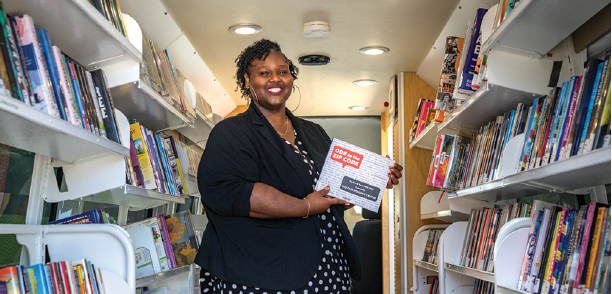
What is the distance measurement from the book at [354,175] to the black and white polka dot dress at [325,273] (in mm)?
83

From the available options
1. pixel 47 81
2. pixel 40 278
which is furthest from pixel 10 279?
pixel 47 81

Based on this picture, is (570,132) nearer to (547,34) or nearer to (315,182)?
(547,34)

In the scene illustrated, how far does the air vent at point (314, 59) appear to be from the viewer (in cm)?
434

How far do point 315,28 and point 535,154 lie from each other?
6.85 feet

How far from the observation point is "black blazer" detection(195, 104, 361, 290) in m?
1.71

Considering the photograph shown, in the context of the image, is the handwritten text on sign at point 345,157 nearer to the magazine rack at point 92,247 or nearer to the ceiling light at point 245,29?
the magazine rack at point 92,247

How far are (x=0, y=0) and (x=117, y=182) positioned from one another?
69 centimetres

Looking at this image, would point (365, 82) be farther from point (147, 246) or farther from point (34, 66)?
point (34, 66)

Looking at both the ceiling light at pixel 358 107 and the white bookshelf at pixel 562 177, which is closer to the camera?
the white bookshelf at pixel 562 177

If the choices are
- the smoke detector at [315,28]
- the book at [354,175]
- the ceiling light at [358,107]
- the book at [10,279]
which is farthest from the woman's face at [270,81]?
the ceiling light at [358,107]

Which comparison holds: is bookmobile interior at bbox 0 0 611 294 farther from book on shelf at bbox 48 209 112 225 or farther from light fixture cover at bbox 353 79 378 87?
light fixture cover at bbox 353 79 378 87

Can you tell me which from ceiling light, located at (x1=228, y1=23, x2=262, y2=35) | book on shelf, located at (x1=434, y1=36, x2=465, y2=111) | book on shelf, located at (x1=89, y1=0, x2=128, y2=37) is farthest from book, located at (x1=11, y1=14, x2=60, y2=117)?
ceiling light, located at (x1=228, y1=23, x2=262, y2=35)

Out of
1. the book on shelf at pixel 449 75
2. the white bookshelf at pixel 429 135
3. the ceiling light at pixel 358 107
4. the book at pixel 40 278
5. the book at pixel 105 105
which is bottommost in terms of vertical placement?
the book at pixel 40 278

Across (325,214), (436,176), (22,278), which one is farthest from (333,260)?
(436,176)
